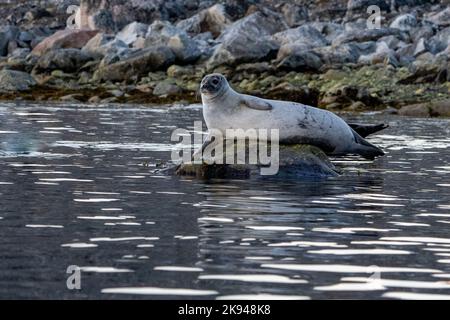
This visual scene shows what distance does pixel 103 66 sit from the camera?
163 feet

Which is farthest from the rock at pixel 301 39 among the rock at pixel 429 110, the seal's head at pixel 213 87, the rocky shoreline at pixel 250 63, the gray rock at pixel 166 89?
the seal's head at pixel 213 87

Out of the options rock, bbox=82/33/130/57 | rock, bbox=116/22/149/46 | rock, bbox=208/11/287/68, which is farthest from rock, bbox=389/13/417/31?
rock, bbox=82/33/130/57

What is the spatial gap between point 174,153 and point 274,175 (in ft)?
14.8

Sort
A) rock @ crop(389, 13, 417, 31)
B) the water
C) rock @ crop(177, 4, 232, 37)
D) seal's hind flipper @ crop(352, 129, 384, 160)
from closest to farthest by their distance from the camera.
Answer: the water, seal's hind flipper @ crop(352, 129, 384, 160), rock @ crop(389, 13, 417, 31), rock @ crop(177, 4, 232, 37)

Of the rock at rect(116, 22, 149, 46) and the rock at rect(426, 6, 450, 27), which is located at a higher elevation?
the rock at rect(426, 6, 450, 27)

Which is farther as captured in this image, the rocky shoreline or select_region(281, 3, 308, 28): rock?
select_region(281, 3, 308, 28): rock

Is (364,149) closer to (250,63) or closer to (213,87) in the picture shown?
(213,87)

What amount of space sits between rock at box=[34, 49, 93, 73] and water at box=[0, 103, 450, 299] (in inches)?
1235

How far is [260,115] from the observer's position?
17.8m

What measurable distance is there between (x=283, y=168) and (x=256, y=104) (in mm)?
1781

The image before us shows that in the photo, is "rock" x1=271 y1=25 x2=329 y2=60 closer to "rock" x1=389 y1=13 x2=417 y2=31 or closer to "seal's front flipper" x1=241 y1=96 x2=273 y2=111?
"rock" x1=389 y1=13 x2=417 y2=31

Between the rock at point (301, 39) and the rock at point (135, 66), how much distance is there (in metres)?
5.33

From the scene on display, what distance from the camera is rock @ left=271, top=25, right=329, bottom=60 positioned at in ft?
171

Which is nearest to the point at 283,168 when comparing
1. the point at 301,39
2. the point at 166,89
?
the point at 166,89
